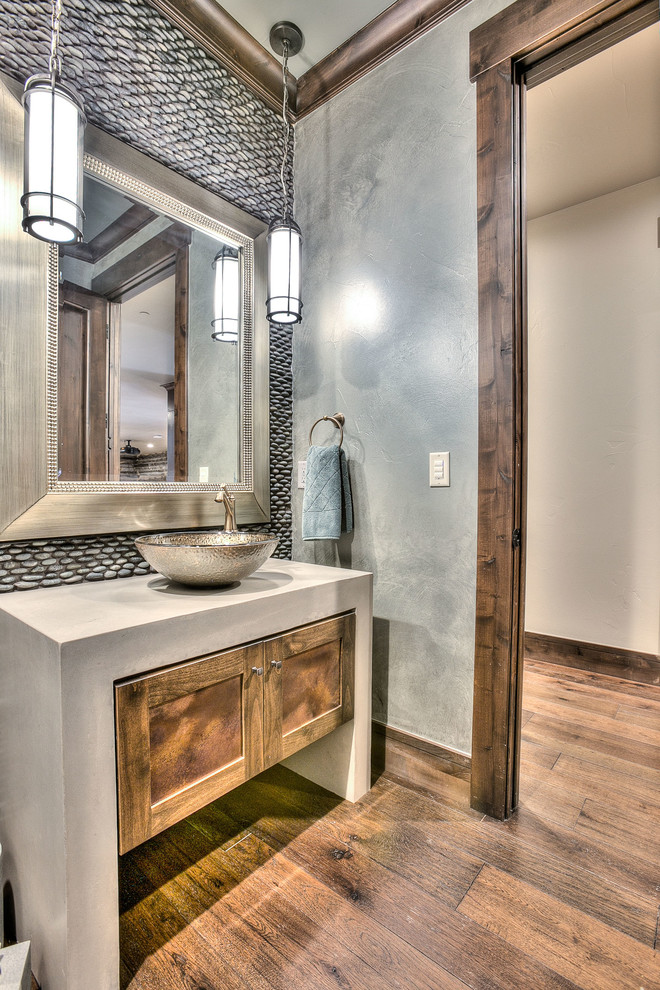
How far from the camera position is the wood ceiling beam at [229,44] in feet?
5.09

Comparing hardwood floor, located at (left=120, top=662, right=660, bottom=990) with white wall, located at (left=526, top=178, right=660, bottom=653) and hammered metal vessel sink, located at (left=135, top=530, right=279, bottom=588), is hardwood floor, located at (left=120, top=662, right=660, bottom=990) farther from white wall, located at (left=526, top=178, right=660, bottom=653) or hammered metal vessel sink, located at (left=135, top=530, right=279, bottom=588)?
white wall, located at (left=526, top=178, right=660, bottom=653)

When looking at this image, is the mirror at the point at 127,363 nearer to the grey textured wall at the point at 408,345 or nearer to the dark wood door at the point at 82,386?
the dark wood door at the point at 82,386

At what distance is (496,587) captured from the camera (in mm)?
1411

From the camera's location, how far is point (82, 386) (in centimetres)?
137

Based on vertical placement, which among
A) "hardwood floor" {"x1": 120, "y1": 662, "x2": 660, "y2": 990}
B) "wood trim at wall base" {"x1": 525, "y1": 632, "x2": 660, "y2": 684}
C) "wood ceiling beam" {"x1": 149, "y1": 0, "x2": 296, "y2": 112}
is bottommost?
"hardwood floor" {"x1": 120, "y1": 662, "x2": 660, "y2": 990}

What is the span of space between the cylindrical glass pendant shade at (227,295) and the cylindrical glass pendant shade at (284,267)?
0.43ft

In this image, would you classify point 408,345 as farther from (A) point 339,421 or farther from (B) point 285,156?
(B) point 285,156

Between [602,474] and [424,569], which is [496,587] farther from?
[602,474]

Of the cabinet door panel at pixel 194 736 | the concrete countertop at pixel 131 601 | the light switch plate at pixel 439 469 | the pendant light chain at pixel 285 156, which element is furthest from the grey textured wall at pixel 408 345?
the cabinet door panel at pixel 194 736

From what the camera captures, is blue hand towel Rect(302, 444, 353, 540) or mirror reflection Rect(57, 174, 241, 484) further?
blue hand towel Rect(302, 444, 353, 540)

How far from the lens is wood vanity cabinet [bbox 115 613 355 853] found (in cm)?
92

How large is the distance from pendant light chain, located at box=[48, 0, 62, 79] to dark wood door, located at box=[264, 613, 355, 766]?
4.93ft

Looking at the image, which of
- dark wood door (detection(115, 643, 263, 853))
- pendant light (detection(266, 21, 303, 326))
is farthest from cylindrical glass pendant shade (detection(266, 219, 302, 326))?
dark wood door (detection(115, 643, 263, 853))

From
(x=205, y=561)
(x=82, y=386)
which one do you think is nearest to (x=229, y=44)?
(x=82, y=386)
